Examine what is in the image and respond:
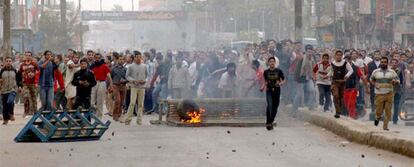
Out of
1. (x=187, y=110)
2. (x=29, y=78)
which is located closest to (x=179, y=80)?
(x=29, y=78)

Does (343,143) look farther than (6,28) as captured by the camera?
No

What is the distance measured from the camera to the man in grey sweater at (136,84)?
985 inches

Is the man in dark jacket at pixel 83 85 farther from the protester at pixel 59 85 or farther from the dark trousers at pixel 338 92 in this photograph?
the dark trousers at pixel 338 92

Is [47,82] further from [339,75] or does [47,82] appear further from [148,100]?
[339,75]

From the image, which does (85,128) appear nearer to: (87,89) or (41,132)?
(41,132)

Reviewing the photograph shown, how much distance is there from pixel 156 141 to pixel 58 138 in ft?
5.60

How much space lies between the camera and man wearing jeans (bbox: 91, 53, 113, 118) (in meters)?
25.6

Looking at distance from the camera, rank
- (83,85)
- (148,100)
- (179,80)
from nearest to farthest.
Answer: (83,85) → (179,80) → (148,100)

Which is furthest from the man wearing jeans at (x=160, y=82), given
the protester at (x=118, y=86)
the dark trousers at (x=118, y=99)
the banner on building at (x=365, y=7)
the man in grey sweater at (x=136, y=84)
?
the banner on building at (x=365, y=7)

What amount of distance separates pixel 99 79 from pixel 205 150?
8978 mm

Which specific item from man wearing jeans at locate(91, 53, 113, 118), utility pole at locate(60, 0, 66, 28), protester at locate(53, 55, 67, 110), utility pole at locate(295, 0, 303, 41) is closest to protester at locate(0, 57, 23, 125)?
protester at locate(53, 55, 67, 110)

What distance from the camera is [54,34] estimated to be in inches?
2726

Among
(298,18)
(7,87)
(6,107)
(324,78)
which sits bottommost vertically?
(6,107)

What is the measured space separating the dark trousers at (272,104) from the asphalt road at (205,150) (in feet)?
0.93
